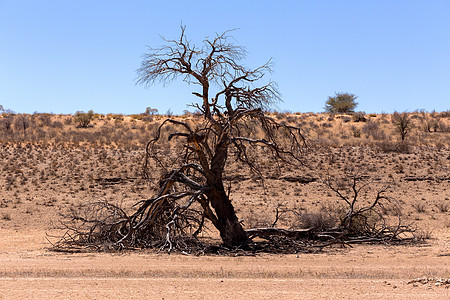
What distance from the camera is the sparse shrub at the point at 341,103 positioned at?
65.7 meters

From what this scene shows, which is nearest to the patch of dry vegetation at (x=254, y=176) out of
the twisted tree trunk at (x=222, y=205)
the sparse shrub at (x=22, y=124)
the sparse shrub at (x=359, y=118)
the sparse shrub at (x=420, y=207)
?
the sparse shrub at (x=420, y=207)

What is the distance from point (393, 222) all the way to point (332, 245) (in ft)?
23.6

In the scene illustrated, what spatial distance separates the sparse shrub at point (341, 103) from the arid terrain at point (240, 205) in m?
5.53

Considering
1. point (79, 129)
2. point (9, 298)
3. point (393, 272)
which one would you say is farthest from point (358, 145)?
point (9, 298)

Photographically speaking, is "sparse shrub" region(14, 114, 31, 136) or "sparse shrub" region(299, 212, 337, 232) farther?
"sparse shrub" region(14, 114, 31, 136)

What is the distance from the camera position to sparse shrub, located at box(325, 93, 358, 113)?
65688 mm

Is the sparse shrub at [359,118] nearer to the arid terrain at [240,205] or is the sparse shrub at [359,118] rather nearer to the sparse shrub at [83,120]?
the arid terrain at [240,205]

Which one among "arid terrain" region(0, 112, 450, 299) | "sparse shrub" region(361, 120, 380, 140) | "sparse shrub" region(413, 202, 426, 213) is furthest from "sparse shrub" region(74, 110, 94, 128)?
"sparse shrub" region(413, 202, 426, 213)

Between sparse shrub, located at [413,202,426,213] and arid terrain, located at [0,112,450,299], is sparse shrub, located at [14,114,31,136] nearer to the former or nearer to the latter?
arid terrain, located at [0,112,450,299]

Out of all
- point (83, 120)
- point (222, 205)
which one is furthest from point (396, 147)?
point (83, 120)

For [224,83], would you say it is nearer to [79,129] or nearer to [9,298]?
[9,298]

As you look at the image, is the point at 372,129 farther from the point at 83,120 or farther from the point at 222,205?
the point at 222,205

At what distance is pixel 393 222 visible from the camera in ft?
76.0

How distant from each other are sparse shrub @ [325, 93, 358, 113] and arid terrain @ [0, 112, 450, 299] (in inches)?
218
